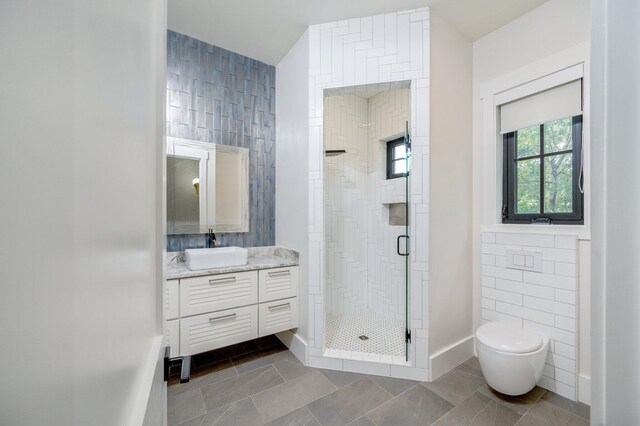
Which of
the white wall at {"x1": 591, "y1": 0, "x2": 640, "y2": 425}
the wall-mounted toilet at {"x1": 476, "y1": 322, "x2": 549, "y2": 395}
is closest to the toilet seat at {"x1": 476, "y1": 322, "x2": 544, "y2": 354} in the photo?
the wall-mounted toilet at {"x1": 476, "y1": 322, "x2": 549, "y2": 395}

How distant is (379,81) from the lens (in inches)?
81.6

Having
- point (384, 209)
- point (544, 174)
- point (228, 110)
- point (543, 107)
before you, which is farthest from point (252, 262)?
point (543, 107)

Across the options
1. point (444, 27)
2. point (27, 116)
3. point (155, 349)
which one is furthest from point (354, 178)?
point (27, 116)

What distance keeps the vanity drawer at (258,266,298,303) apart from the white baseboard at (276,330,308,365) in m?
0.38

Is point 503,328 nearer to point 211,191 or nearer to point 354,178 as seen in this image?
point 354,178

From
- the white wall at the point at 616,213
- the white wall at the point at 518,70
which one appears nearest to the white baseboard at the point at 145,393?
the white wall at the point at 616,213

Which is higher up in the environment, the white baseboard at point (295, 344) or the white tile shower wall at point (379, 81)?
the white tile shower wall at point (379, 81)

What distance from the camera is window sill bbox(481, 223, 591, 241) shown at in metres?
1.75

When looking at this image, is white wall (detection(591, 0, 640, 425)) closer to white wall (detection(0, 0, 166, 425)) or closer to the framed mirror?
white wall (detection(0, 0, 166, 425))

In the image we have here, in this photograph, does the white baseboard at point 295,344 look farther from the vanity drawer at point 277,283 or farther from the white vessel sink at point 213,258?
the white vessel sink at point 213,258

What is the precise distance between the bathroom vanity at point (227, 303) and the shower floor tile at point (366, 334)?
1.50ft

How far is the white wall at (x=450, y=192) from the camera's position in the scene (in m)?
2.08

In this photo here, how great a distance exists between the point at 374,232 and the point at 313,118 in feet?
5.41

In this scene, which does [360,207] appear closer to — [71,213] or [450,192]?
[450,192]
